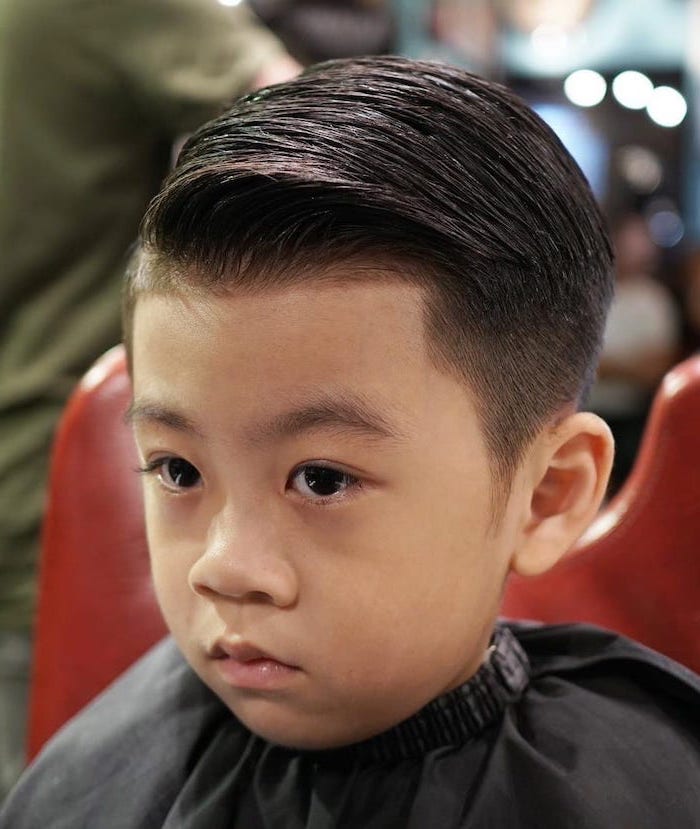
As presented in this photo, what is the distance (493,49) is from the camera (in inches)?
162

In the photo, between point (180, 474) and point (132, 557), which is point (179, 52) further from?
point (180, 474)

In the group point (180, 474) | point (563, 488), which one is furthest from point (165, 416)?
point (563, 488)

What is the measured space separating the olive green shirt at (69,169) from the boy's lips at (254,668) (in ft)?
2.48

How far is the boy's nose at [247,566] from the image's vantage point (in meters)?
0.72

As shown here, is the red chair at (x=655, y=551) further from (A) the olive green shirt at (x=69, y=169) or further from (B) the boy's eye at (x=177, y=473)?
(A) the olive green shirt at (x=69, y=169)

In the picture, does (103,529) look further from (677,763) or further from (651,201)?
(651,201)

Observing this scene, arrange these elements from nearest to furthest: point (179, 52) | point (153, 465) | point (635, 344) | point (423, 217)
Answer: point (423, 217) < point (153, 465) < point (179, 52) < point (635, 344)

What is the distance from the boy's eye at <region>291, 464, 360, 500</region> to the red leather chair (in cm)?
43

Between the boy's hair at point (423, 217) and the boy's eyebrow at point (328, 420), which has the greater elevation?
the boy's hair at point (423, 217)

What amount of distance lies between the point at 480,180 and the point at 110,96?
0.79 meters

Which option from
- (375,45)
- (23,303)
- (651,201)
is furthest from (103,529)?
(651,201)

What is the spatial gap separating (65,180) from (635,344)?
8.29 ft

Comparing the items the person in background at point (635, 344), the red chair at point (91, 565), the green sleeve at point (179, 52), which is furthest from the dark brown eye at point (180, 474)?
the person in background at point (635, 344)

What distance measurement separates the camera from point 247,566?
726mm
